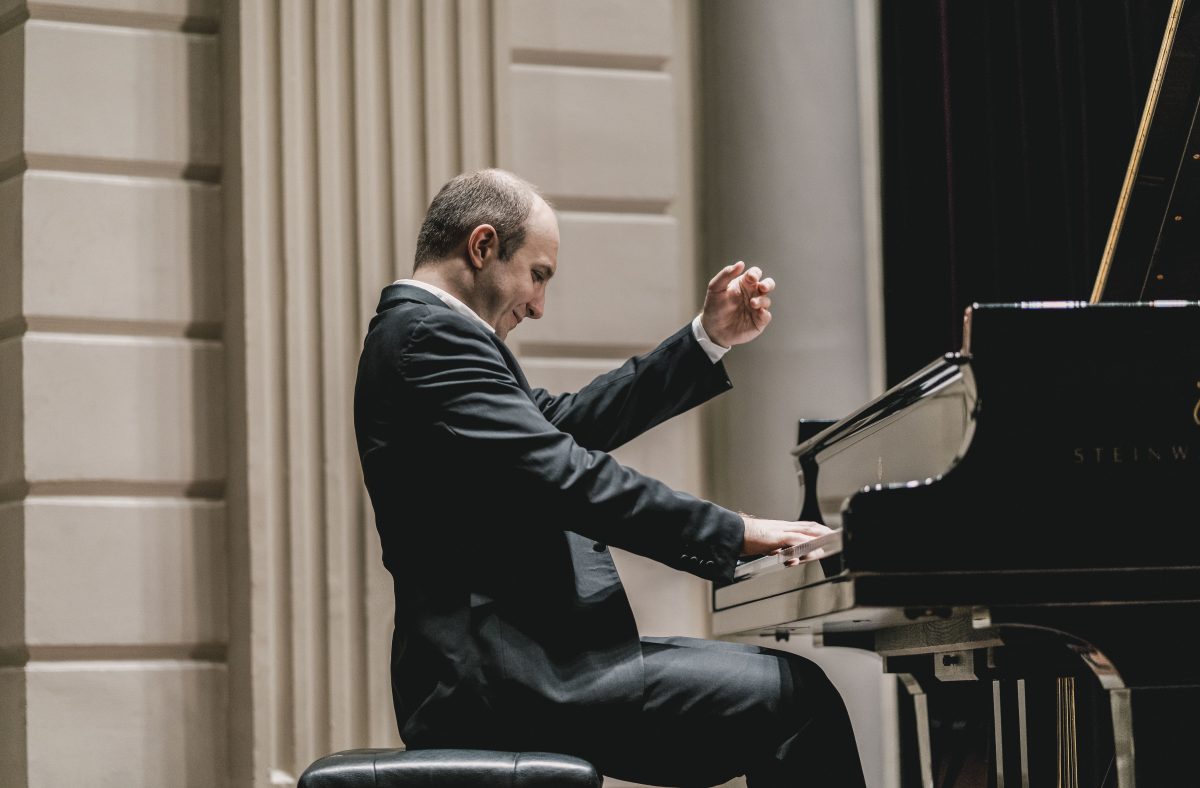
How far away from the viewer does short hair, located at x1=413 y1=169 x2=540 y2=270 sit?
2.38 meters

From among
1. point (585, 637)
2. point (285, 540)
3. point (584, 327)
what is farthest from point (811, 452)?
point (285, 540)

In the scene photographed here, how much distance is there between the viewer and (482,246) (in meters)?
2.38

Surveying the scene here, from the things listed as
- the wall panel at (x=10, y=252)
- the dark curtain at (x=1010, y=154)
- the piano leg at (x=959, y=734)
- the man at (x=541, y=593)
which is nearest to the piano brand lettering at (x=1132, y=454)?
the man at (x=541, y=593)

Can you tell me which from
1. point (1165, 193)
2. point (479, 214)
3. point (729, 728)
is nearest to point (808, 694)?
point (729, 728)

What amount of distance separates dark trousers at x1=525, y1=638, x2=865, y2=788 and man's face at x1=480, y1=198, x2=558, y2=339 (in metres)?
0.65

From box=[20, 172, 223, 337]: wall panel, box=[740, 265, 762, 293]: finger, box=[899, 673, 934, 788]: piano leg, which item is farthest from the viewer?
box=[20, 172, 223, 337]: wall panel

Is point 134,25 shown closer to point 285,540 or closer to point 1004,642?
point 285,540

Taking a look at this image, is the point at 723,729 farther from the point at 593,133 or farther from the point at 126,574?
the point at 593,133

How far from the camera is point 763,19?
147 inches

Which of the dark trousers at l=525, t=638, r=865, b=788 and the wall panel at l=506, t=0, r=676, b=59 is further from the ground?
the wall panel at l=506, t=0, r=676, b=59

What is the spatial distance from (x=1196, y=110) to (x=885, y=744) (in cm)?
179

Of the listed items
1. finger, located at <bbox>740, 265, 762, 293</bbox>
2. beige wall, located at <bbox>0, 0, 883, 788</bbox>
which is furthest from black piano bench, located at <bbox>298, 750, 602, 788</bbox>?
beige wall, located at <bbox>0, 0, 883, 788</bbox>

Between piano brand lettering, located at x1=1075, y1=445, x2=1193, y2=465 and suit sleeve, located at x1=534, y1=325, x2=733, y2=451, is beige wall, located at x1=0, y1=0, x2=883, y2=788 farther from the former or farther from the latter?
piano brand lettering, located at x1=1075, y1=445, x2=1193, y2=465

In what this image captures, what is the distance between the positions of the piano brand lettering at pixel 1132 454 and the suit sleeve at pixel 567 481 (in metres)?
0.50
